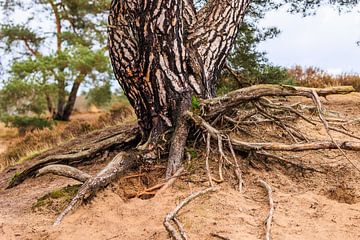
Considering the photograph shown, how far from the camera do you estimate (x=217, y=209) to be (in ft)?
10.9

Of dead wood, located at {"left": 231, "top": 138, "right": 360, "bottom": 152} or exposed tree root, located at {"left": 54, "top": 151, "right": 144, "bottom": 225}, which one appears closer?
exposed tree root, located at {"left": 54, "top": 151, "right": 144, "bottom": 225}

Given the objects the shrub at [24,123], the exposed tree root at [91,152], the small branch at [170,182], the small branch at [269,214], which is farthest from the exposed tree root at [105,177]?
the shrub at [24,123]

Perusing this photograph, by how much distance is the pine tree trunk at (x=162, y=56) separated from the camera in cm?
430

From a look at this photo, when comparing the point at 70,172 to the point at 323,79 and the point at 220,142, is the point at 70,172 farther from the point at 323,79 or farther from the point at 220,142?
the point at 323,79

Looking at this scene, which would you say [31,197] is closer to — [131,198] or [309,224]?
[131,198]

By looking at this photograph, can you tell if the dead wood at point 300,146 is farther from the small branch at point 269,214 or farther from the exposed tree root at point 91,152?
the exposed tree root at point 91,152

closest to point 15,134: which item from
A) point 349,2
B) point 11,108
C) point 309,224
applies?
point 11,108

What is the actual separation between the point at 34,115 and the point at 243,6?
15.9m

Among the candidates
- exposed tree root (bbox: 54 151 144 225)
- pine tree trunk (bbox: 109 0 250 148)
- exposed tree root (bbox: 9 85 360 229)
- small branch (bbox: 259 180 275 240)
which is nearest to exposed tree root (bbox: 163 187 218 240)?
exposed tree root (bbox: 9 85 360 229)

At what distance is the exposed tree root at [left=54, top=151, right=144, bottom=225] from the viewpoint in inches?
144

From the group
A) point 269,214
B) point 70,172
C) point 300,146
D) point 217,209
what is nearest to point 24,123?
point 70,172

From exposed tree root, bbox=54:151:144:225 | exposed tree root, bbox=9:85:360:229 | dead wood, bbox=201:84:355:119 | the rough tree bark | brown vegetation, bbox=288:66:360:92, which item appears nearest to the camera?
exposed tree root, bbox=54:151:144:225

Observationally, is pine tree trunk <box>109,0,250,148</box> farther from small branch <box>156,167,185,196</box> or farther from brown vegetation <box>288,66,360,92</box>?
brown vegetation <box>288,66,360,92</box>

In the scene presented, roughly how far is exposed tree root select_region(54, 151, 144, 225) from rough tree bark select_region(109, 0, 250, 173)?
0.69 ft
